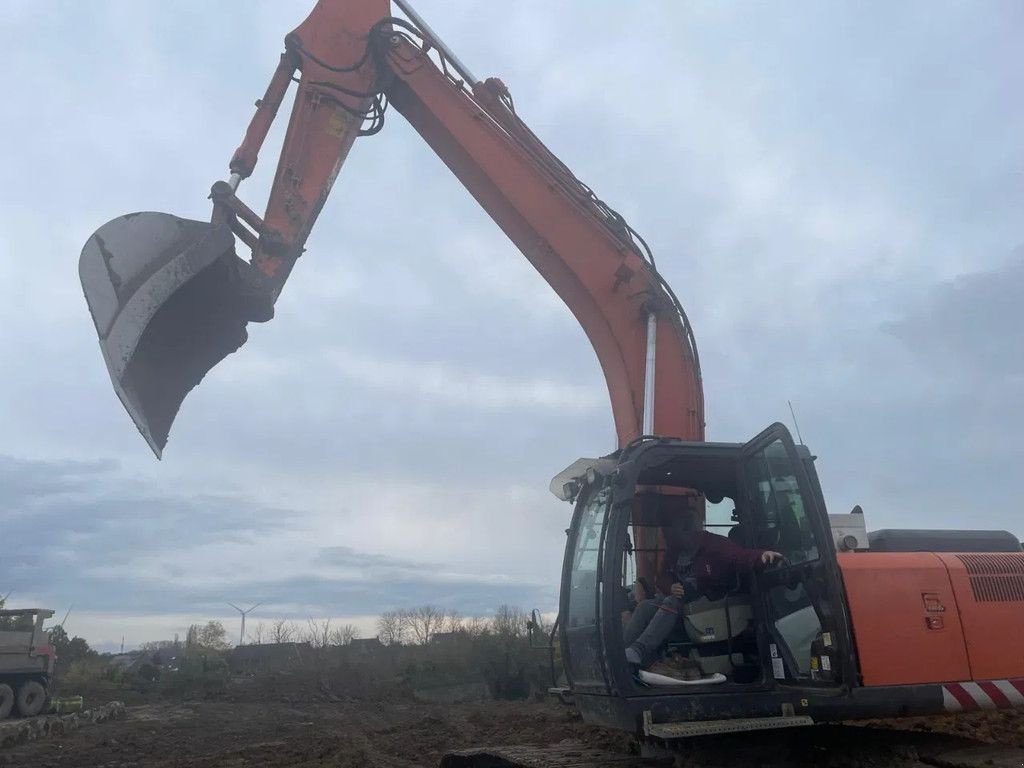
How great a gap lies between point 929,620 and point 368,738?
35.3 ft

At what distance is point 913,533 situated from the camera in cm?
557

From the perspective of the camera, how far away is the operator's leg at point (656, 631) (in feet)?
16.5

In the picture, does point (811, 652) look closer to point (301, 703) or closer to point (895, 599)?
point (895, 599)

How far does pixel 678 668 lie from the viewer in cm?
508

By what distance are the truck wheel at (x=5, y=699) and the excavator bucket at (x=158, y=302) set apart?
15231 millimetres

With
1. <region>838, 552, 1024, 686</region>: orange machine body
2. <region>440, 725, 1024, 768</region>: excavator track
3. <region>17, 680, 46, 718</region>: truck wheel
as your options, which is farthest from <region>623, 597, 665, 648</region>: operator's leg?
<region>17, 680, 46, 718</region>: truck wheel

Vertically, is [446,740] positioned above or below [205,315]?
below

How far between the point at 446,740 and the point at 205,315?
7909 mm

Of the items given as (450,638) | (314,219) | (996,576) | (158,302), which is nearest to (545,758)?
(996,576)

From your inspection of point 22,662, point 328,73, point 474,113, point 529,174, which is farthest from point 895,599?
point 22,662

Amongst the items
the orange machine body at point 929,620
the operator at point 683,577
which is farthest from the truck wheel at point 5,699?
the orange machine body at point 929,620

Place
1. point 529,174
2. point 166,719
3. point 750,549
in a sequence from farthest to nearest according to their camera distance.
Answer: point 166,719 → point 529,174 → point 750,549

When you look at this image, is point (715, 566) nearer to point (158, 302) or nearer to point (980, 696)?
point (980, 696)

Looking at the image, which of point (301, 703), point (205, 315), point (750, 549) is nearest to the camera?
point (750, 549)
